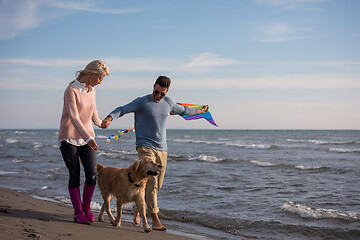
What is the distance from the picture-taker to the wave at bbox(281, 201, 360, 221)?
6.73m

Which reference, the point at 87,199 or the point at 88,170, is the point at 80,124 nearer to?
the point at 88,170

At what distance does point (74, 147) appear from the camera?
4.68 meters

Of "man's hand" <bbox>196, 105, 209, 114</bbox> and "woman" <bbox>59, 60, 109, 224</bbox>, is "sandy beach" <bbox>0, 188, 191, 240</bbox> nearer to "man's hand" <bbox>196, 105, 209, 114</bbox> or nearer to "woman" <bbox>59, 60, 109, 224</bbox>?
"woman" <bbox>59, 60, 109, 224</bbox>

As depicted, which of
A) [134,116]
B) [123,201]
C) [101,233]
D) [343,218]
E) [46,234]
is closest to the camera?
[46,234]

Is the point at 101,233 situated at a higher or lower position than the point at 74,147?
lower

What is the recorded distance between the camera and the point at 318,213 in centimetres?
696

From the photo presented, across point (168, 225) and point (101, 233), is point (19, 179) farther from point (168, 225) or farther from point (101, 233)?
point (101, 233)

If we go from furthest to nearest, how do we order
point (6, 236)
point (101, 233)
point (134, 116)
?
point (134, 116) → point (101, 233) → point (6, 236)

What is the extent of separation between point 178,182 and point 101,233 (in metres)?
6.52

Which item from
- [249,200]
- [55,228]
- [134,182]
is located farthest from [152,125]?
[249,200]

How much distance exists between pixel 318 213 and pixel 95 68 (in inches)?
197

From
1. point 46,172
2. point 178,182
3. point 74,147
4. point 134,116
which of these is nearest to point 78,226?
point 74,147

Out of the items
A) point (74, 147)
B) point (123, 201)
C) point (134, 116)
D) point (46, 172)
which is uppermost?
point (134, 116)

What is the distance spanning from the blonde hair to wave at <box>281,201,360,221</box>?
4.62m
